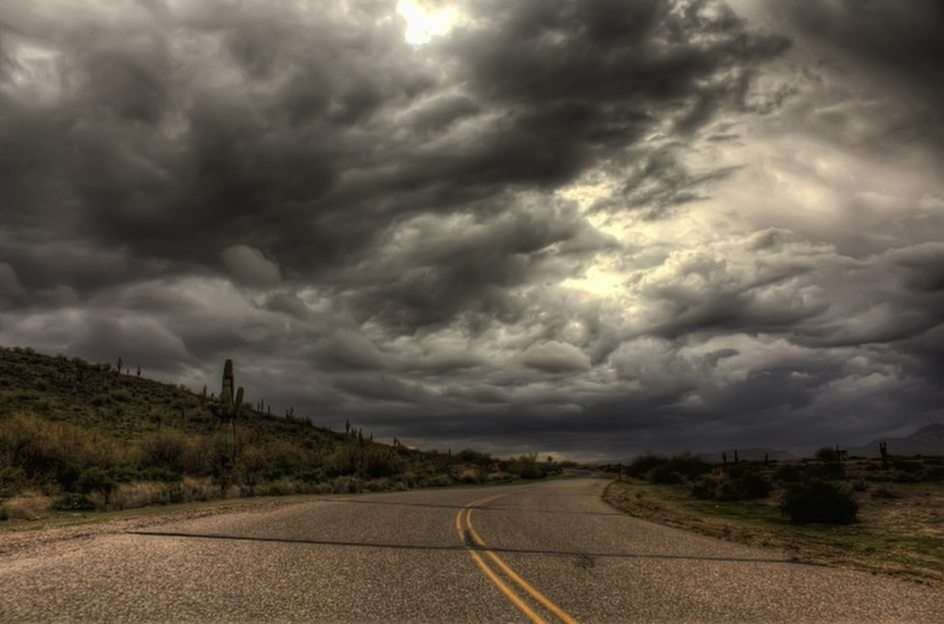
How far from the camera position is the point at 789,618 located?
7418 mm

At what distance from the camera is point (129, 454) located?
103 ft

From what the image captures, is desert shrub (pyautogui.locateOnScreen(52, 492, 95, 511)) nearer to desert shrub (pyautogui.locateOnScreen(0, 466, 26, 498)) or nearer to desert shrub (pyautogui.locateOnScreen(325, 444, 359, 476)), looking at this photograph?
desert shrub (pyautogui.locateOnScreen(0, 466, 26, 498))

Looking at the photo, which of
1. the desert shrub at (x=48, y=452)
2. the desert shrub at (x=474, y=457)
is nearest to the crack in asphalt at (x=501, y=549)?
the desert shrub at (x=48, y=452)

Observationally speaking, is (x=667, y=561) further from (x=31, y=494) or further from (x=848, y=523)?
(x=31, y=494)

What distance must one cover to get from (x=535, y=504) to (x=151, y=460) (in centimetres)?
1918

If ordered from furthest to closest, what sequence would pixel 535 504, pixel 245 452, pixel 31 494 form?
pixel 245 452 → pixel 535 504 → pixel 31 494

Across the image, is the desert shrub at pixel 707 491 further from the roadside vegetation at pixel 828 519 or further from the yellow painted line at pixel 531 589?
the yellow painted line at pixel 531 589

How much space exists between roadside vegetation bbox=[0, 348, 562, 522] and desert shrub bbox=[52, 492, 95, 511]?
31 millimetres

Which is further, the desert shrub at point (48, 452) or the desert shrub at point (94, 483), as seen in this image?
the desert shrub at point (48, 452)

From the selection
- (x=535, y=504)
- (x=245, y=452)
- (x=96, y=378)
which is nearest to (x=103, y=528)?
(x=535, y=504)

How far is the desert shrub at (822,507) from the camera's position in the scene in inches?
762

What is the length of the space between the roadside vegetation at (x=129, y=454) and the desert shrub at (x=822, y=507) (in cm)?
1872

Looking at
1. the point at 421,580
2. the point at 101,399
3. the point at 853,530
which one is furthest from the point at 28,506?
the point at 101,399

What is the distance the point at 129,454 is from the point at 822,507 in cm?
2839
